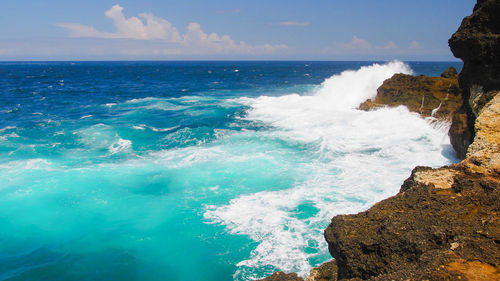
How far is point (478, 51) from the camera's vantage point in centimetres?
1092

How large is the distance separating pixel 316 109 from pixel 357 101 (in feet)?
16.7

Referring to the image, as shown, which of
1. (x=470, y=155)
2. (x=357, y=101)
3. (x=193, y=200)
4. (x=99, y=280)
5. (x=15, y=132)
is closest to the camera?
(x=470, y=155)

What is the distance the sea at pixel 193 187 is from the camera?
8.07 metres

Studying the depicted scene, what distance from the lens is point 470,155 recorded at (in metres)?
6.29

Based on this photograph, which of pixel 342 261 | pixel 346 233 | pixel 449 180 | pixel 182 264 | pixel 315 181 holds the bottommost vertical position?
pixel 182 264

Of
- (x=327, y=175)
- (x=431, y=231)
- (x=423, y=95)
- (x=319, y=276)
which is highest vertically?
(x=423, y=95)

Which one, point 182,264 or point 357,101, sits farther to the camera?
point 357,101

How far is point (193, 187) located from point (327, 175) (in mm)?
5283

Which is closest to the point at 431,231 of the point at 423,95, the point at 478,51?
the point at 478,51

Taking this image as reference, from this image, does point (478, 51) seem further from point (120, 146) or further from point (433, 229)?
point (120, 146)

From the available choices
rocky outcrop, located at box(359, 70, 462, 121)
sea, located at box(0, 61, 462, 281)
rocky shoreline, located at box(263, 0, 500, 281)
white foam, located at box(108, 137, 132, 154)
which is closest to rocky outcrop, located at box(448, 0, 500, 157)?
sea, located at box(0, 61, 462, 281)

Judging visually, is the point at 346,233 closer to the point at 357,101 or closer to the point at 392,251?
the point at 392,251

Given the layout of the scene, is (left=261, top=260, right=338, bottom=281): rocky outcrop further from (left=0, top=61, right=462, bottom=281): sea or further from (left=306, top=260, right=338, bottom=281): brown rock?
(left=0, top=61, right=462, bottom=281): sea

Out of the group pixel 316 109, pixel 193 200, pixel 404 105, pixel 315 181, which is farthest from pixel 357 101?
pixel 193 200
